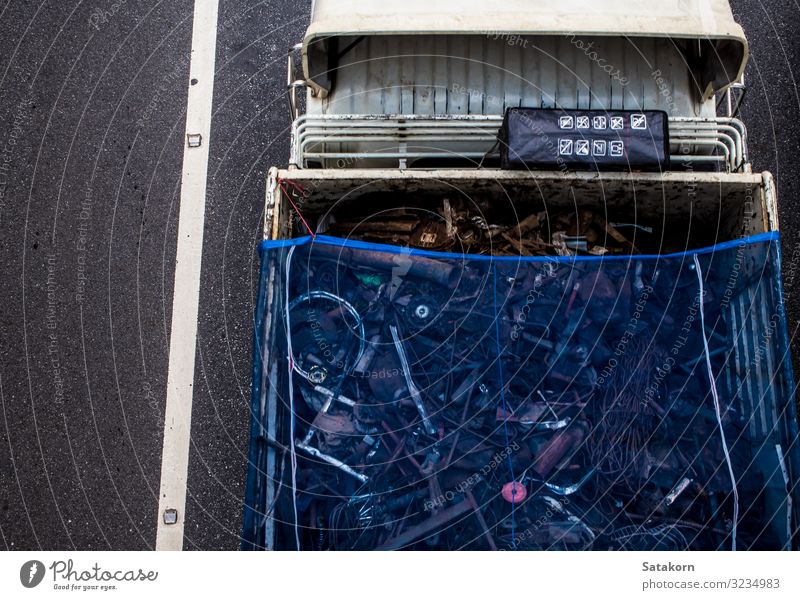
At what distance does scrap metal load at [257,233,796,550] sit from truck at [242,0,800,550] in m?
0.01

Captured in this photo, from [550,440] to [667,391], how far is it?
0.87 meters

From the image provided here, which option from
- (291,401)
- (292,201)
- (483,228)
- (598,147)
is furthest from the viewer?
(483,228)

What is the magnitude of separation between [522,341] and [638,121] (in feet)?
5.46

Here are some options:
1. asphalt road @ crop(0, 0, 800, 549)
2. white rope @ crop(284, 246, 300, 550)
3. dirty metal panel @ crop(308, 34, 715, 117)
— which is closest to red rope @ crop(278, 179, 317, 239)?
white rope @ crop(284, 246, 300, 550)

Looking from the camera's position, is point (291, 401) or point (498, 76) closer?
point (291, 401)

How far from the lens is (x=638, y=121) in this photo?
5.05 m

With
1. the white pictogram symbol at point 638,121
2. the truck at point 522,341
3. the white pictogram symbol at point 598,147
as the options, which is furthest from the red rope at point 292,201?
the white pictogram symbol at point 638,121

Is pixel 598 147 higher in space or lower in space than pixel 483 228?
higher

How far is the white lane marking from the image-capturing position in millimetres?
6531

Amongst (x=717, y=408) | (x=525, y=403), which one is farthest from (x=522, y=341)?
(x=717, y=408)

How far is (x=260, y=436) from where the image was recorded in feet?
16.0

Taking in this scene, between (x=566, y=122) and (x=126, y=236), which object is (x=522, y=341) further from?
(x=126, y=236)

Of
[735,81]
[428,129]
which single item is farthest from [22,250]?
[735,81]

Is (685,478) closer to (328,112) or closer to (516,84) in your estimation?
(516,84)
